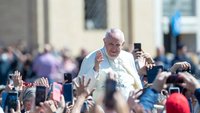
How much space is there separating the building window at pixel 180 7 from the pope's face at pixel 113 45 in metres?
23.0

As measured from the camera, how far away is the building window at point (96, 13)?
32094 mm

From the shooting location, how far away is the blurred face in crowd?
11.1m

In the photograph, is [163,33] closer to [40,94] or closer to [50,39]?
[50,39]

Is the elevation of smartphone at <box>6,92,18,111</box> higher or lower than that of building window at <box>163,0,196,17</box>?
higher

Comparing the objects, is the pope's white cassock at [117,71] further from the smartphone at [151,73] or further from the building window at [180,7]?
the building window at [180,7]

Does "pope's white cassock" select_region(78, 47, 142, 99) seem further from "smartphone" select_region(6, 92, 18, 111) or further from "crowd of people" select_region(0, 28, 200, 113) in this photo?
"smartphone" select_region(6, 92, 18, 111)

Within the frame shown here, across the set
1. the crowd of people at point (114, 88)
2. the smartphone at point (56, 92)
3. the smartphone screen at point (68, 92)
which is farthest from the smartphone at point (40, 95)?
the smartphone screen at point (68, 92)

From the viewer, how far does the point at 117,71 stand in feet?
36.3

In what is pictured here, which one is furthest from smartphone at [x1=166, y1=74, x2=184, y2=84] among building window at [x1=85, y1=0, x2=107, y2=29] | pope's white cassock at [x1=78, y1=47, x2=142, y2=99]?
building window at [x1=85, y1=0, x2=107, y2=29]

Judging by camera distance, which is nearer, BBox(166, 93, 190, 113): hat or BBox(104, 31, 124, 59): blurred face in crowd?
BBox(166, 93, 190, 113): hat

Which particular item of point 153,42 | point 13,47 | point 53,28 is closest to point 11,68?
point 13,47

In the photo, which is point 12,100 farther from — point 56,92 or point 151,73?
point 151,73

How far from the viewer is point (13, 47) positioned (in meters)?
28.5

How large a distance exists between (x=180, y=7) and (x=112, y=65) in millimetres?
23811
